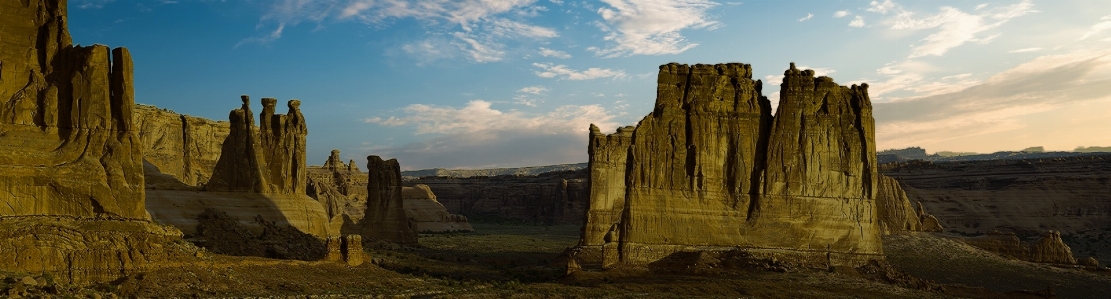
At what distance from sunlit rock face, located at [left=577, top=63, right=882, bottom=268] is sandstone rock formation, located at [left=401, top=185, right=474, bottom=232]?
59.9 m

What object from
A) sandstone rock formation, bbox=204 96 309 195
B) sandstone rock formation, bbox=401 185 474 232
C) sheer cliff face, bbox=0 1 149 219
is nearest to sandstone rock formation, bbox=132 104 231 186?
sandstone rock formation, bbox=401 185 474 232

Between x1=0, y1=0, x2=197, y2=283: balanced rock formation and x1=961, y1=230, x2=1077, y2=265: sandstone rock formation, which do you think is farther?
x1=961, y1=230, x2=1077, y2=265: sandstone rock formation

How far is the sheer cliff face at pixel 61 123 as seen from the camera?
1168 inches

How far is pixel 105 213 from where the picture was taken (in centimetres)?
3075

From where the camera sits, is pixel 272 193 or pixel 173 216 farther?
pixel 272 193

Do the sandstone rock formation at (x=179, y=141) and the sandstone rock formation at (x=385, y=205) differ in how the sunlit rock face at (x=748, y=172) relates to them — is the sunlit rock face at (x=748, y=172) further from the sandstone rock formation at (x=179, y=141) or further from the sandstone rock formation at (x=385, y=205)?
the sandstone rock formation at (x=179, y=141)

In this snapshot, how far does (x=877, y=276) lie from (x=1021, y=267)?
47.8 feet

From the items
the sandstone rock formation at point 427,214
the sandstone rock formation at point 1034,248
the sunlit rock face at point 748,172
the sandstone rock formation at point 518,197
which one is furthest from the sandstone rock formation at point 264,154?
the sandstone rock formation at point 518,197

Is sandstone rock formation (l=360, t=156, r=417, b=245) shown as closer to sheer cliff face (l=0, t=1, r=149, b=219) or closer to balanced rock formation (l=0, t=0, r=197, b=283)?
balanced rock formation (l=0, t=0, r=197, b=283)

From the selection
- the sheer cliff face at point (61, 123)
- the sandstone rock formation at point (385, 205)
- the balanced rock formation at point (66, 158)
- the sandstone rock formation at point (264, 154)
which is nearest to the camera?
the balanced rock formation at point (66, 158)

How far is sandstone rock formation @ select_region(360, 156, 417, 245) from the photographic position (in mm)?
68500

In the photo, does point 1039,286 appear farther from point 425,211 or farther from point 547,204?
point 547,204

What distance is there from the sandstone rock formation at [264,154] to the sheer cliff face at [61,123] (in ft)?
61.7

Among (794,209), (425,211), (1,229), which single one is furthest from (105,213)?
(425,211)
